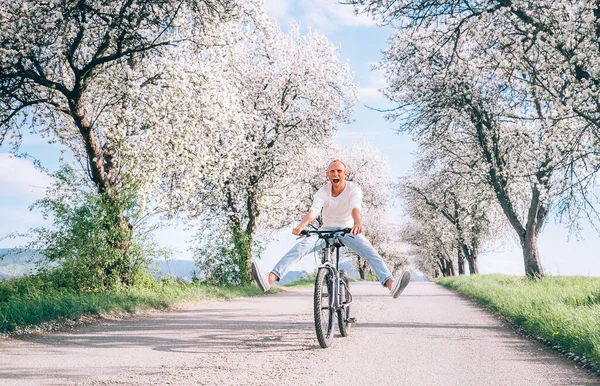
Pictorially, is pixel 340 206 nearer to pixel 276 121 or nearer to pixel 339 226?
pixel 339 226

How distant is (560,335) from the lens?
6.68 metres

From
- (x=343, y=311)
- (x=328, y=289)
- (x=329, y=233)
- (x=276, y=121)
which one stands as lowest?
(x=343, y=311)

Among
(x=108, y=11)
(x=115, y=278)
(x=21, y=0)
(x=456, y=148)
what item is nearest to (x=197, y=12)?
(x=108, y=11)

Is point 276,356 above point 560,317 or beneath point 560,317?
beneath

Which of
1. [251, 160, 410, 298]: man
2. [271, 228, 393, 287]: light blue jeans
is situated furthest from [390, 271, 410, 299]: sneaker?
[271, 228, 393, 287]: light blue jeans

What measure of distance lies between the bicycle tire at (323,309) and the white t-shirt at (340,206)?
695 mm

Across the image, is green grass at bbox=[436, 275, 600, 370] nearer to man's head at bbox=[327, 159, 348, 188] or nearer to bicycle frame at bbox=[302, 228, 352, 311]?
bicycle frame at bbox=[302, 228, 352, 311]

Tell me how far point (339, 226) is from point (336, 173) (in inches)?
28.4

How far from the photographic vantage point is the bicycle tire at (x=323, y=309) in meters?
5.85

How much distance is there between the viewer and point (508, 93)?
15602mm

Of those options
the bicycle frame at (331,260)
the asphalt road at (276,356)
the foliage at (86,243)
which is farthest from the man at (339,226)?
the foliage at (86,243)

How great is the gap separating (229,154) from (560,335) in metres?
11.5

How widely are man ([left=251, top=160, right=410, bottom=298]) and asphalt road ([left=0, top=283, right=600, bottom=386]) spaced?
2.88 feet

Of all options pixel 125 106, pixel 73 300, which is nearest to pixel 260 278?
pixel 73 300
